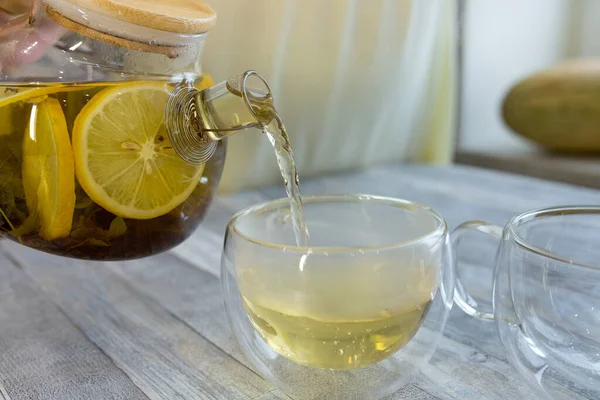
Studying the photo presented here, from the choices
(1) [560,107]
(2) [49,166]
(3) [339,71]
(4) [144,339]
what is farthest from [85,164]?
(1) [560,107]

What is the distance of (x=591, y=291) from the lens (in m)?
0.30

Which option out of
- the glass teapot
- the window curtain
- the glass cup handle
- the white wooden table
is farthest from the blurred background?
the glass cup handle

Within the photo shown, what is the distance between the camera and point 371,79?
99 cm

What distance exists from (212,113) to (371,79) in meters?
0.61

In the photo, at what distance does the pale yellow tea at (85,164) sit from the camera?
40 cm

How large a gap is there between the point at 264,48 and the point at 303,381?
0.58 meters

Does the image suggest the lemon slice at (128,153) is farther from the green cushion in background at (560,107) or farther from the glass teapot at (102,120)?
the green cushion in background at (560,107)

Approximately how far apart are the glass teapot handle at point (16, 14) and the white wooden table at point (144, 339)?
224 mm

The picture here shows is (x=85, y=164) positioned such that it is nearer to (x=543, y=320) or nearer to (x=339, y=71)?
(x=543, y=320)

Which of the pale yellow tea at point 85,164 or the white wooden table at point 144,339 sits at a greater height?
the pale yellow tea at point 85,164

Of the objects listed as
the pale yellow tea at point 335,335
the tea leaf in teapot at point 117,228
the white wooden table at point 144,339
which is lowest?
the white wooden table at point 144,339

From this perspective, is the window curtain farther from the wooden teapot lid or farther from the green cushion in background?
the wooden teapot lid

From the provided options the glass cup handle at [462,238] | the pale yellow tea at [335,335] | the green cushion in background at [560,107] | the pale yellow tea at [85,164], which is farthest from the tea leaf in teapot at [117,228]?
the green cushion in background at [560,107]

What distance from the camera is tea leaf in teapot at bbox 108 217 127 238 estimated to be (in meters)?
0.42
